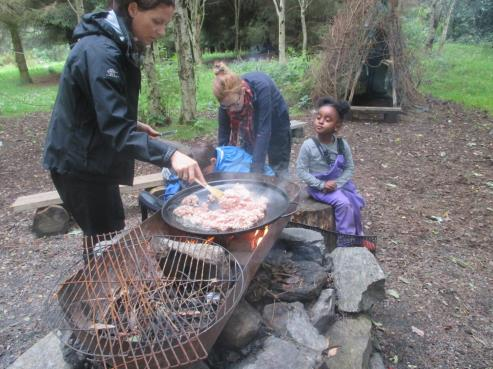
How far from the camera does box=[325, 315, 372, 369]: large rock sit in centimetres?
236


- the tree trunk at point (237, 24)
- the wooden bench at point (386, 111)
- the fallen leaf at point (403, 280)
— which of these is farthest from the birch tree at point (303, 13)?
the fallen leaf at point (403, 280)

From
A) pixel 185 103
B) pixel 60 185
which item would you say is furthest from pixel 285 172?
pixel 185 103

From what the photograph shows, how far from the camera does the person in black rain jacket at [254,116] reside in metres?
3.62

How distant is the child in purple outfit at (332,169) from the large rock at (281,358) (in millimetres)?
1896

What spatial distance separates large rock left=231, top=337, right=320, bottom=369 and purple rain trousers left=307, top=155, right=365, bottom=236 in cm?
188

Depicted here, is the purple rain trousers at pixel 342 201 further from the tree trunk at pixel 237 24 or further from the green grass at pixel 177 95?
the tree trunk at pixel 237 24

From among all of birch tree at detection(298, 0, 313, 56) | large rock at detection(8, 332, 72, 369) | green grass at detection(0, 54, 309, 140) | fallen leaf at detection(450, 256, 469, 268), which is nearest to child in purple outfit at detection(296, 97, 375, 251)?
fallen leaf at detection(450, 256, 469, 268)

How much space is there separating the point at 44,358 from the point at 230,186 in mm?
1686

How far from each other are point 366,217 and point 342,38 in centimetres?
534

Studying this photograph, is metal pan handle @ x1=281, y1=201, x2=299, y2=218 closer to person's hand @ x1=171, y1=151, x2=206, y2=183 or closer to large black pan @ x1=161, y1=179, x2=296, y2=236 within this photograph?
large black pan @ x1=161, y1=179, x2=296, y2=236

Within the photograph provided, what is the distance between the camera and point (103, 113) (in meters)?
1.93

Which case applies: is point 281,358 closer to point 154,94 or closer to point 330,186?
point 330,186

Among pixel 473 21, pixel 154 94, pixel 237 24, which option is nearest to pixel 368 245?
pixel 154 94

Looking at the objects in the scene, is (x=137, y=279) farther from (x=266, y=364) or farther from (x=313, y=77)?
(x=313, y=77)
